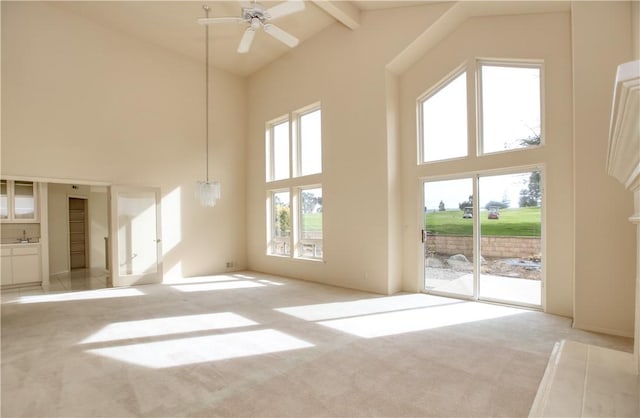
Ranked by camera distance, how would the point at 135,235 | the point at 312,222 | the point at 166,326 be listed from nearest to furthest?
the point at 166,326 → the point at 135,235 → the point at 312,222

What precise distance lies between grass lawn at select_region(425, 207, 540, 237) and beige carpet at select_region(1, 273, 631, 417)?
1.13 m

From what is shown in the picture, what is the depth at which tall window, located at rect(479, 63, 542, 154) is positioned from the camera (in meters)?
4.62

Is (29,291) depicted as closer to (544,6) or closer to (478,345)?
(478,345)

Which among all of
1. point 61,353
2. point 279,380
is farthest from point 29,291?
point 279,380

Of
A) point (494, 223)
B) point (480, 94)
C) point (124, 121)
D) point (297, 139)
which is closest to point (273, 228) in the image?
point (297, 139)

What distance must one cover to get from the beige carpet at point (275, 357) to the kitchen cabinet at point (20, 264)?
1.45 meters

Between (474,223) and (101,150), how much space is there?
23.6ft

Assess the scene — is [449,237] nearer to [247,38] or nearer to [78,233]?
[247,38]

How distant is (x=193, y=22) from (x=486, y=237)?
22.4 feet

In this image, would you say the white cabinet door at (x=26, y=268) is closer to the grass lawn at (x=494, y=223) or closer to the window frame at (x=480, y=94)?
the grass lawn at (x=494, y=223)

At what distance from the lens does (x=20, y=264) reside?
20.8ft

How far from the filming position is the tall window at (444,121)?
17.5 ft

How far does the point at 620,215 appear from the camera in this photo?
3.48 m

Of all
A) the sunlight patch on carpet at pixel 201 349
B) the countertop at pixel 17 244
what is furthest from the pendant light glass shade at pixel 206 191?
the countertop at pixel 17 244
